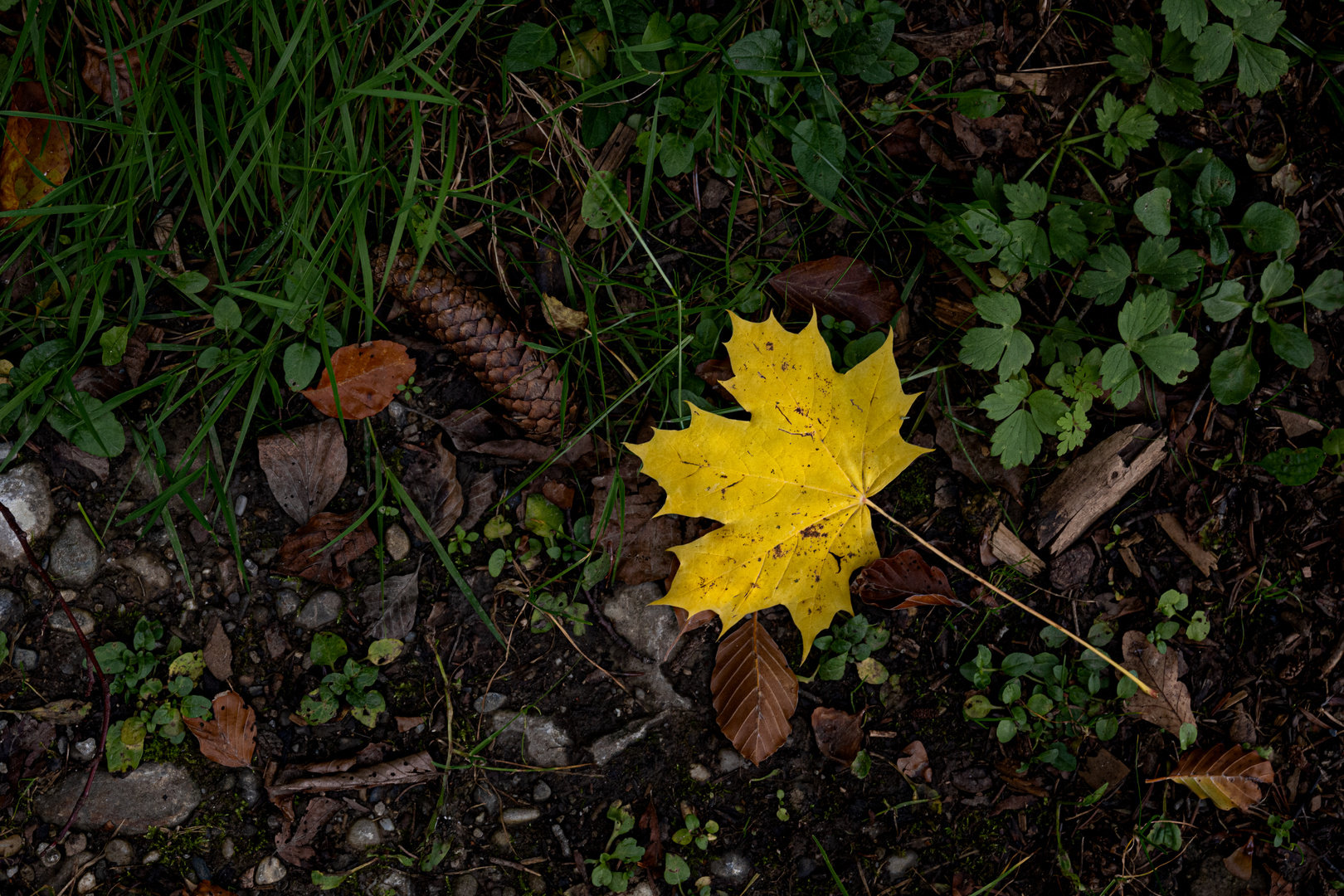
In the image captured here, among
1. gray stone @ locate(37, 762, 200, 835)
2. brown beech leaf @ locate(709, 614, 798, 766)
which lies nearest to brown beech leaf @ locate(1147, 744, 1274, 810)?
brown beech leaf @ locate(709, 614, 798, 766)

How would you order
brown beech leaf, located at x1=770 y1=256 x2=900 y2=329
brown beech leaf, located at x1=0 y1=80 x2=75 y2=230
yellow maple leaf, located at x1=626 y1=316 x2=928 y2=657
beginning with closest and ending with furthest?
yellow maple leaf, located at x1=626 y1=316 x2=928 y2=657 < brown beech leaf, located at x1=0 y1=80 x2=75 y2=230 < brown beech leaf, located at x1=770 y1=256 x2=900 y2=329

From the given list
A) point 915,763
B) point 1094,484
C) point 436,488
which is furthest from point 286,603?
point 1094,484

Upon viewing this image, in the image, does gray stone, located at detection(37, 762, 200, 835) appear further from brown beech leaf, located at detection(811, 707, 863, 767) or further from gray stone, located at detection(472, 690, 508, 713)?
brown beech leaf, located at detection(811, 707, 863, 767)

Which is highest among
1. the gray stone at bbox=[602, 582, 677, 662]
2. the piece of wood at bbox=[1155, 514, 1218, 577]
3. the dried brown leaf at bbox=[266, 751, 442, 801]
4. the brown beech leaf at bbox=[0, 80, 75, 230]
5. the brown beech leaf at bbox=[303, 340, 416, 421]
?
the brown beech leaf at bbox=[0, 80, 75, 230]

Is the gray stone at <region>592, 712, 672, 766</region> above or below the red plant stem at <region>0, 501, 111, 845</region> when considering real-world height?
below

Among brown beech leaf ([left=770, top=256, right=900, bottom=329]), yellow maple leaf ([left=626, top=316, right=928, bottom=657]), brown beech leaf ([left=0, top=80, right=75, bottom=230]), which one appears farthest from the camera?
brown beech leaf ([left=770, top=256, right=900, bottom=329])

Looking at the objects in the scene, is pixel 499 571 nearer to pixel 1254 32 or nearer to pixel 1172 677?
pixel 1172 677

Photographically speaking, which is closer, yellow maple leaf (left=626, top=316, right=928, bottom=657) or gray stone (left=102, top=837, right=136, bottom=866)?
yellow maple leaf (left=626, top=316, right=928, bottom=657)

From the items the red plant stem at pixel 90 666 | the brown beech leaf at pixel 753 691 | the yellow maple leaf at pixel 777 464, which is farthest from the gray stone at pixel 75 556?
the brown beech leaf at pixel 753 691
